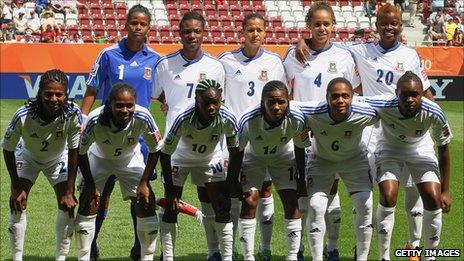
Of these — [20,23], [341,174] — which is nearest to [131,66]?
[341,174]

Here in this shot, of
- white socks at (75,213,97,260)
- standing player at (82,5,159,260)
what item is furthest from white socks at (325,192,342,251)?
white socks at (75,213,97,260)

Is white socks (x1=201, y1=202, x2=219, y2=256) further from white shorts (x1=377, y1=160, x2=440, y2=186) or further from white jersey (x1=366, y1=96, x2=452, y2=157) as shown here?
white jersey (x1=366, y1=96, x2=452, y2=157)

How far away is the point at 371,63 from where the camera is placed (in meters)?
9.04

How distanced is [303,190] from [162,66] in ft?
6.06

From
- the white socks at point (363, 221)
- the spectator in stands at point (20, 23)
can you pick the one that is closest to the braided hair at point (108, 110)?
the white socks at point (363, 221)

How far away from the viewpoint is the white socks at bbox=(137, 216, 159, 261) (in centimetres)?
800

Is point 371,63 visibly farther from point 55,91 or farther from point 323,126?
point 55,91

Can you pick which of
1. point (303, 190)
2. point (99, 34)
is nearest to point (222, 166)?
point (303, 190)

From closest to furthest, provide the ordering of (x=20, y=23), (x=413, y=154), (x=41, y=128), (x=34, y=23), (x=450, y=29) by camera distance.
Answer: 1. (x=41, y=128)
2. (x=413, y=154)
3. (x=20, y=23)
4. (x=34, y=23)
5. (x=450, y=29)

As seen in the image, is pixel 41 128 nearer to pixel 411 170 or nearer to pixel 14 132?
pixel 14 132

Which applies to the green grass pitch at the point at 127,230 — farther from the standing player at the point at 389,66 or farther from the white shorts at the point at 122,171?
the white shorts at the point at 122,171

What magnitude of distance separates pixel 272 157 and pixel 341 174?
0.66m

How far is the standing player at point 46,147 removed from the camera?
7.80 metres

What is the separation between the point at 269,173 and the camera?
848 centimetres
